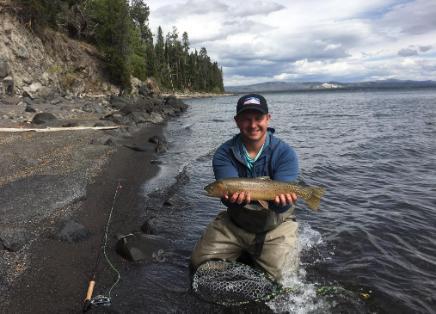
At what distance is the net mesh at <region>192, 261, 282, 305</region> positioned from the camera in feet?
19.9

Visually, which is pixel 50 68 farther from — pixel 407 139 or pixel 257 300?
pixel 257 300

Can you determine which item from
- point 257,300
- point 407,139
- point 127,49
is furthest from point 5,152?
point 127,49

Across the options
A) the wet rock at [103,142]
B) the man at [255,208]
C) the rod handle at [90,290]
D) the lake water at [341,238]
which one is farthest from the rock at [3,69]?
the man at [255,208]

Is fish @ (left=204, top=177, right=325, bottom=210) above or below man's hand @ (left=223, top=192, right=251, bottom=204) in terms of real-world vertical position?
above

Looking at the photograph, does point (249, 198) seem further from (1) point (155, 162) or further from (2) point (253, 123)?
(1) point (155, 162)

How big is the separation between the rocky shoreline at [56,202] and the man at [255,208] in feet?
7.37

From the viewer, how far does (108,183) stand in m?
11.8

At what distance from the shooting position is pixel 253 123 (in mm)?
5926

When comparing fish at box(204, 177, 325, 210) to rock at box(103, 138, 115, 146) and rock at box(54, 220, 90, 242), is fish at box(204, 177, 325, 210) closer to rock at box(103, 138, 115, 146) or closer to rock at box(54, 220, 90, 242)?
rock at box(54, 220, 90, 242)

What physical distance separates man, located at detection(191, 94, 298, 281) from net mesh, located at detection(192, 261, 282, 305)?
0.59ft

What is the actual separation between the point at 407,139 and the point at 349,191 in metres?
13.5

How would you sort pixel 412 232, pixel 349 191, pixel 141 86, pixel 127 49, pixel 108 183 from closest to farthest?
pixel 412 232, pixel 108 183, pixel 349 191, pixel 127 49, pixel 141 86

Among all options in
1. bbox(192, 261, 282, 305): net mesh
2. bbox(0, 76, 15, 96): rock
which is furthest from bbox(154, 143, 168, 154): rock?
bbox(0, 76, 15, 96): rock

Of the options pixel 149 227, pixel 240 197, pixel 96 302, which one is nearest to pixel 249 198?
pixel 240 197
